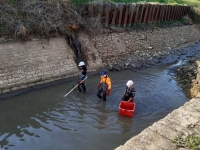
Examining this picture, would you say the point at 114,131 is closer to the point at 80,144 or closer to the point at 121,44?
the point at 80,144

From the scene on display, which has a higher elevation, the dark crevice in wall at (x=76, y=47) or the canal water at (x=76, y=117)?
the dark crevice in wall at (x=76, y=47)

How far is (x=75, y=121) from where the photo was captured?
9.88 m

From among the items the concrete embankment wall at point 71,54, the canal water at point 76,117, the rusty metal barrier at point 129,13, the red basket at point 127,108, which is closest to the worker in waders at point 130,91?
the red basket at point 127,108

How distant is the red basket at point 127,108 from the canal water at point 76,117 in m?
0.22

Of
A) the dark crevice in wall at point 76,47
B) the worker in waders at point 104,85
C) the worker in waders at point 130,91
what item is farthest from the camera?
the dark crevice in wall at point 76,47

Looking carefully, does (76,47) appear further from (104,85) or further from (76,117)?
(76,117)

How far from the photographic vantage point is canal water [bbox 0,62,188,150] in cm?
853

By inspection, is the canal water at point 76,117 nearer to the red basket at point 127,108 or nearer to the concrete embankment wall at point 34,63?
the red basket at point 127,108

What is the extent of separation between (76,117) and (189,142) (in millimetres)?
5631

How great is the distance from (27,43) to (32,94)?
2.80 metres

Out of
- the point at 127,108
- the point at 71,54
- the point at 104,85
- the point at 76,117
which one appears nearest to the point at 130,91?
the point at 127,108

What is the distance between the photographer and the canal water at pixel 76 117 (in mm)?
8531

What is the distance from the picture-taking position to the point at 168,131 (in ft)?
19.3

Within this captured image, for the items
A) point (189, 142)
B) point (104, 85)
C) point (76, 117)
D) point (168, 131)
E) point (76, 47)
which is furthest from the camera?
point (76, 47)
